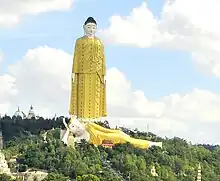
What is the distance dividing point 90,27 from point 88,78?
3261 millimetres

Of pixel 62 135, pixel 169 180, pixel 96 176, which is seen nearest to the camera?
pixel 96 176

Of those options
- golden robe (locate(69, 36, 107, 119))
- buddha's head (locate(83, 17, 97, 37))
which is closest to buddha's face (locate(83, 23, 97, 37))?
buddha's head (locate(83, 17, 97, 37))

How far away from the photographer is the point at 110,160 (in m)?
50.7

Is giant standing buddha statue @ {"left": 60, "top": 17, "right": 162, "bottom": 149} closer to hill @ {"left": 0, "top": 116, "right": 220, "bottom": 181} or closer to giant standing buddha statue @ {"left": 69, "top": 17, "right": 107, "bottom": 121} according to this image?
giant standing buddha statue @ {"left": 69, "top": 17, "right": 107, "bottom": 121}

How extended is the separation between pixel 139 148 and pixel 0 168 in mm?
10093

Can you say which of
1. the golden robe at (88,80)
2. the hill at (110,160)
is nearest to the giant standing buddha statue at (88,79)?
the golden robe at (88,80)

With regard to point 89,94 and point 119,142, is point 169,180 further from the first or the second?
point 89,94

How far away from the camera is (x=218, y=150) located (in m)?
62.3

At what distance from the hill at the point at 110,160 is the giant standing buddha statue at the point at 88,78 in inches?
91.8

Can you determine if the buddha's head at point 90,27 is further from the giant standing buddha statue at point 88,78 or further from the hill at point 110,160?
the hill at point 110,160

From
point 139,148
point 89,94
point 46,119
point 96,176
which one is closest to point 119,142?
point 139,148

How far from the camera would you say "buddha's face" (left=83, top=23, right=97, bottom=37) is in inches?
2249

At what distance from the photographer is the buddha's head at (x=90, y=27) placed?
187 feet

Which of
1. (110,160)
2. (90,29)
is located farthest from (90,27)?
(110,160)
